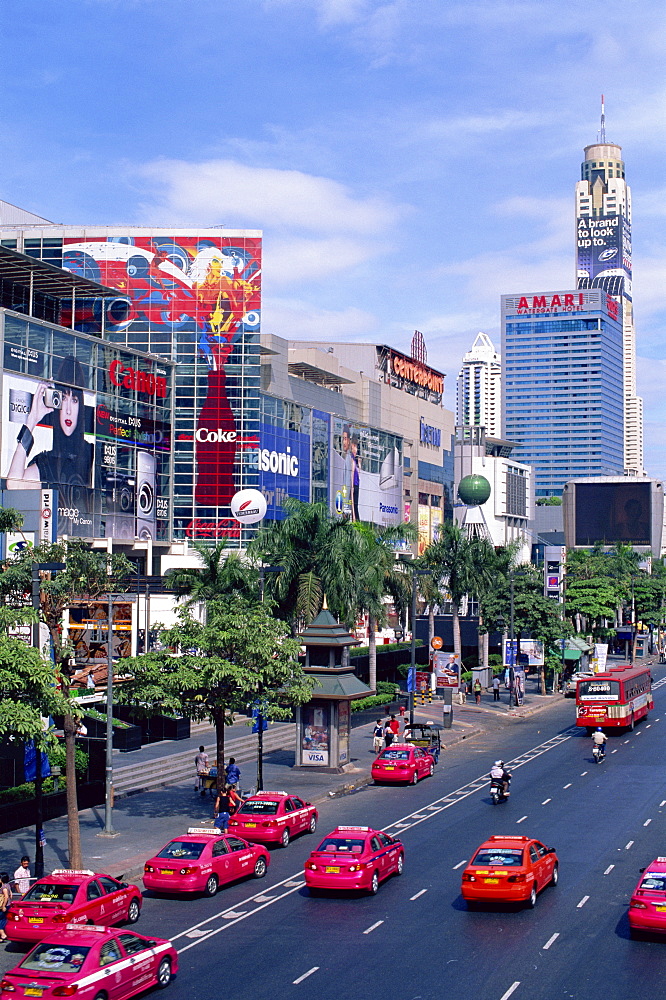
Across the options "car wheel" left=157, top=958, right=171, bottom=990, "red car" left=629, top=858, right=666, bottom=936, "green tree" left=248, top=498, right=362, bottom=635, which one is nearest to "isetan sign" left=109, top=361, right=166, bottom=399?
"green tree" left=248, top=498, right=362, bottom=635

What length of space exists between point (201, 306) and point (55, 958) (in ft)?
269

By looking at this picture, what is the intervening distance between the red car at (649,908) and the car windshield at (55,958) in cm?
1153

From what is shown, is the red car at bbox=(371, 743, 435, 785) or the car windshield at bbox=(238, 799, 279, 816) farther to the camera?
the red car at bbox=(371, 743, 435, 785)

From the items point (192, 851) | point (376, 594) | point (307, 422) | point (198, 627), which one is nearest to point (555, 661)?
point (376, 594)

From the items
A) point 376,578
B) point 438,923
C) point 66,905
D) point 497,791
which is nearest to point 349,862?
point 438,923

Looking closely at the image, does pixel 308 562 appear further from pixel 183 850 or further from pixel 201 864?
pixel 201 864

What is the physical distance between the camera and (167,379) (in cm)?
9369

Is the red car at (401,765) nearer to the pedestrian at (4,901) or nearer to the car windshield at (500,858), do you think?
the car windshield at (500,858)

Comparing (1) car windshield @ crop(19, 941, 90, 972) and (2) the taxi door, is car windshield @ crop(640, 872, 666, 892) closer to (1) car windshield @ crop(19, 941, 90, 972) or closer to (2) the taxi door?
(2) the taxi door

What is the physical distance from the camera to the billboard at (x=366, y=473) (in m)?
114

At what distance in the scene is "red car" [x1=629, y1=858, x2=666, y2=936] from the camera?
23672mm

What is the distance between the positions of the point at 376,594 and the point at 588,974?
1795 inches

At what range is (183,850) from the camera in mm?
28641

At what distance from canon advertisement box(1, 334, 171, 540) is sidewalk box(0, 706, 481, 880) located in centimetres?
2573
